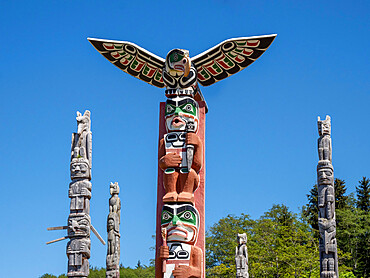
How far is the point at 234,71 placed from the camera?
14453 mm

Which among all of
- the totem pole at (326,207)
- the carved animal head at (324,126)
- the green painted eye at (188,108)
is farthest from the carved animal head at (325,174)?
the green painted eye at (188,108)

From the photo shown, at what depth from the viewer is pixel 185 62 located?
13617mm

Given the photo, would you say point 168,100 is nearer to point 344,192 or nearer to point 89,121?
point 89,121

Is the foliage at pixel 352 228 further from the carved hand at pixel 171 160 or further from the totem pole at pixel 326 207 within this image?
the carved hand at pixel 171 160

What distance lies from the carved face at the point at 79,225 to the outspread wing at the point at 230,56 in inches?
194

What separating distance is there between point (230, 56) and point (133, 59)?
266 cm

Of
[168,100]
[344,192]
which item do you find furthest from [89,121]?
[344,192]

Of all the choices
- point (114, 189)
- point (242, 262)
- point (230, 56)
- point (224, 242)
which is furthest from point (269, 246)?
point (230, 56)

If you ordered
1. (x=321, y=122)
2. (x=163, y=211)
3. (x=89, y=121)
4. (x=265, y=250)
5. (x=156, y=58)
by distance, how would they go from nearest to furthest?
1. (x=163, y=211)
2. (x=89, y=121)
3. (x=156, y=58)
4. (x=321, y=122)
5. (x=265, y=250)

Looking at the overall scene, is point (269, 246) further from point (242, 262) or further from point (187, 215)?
point (187, 215)

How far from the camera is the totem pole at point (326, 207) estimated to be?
585 inches

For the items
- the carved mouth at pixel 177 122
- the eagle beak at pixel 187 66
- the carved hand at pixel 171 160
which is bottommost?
the carved hand at pixel 171 160

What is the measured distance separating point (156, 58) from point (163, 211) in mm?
4273

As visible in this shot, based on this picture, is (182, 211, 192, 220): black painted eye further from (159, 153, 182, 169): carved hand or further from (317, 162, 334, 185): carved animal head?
(317, 162, 334, 185): carved animal head
